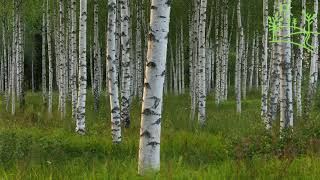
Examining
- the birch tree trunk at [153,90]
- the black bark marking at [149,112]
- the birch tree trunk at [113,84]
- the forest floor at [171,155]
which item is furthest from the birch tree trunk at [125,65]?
the black bark marking at [149,112]

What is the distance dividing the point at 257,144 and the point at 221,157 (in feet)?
2.65

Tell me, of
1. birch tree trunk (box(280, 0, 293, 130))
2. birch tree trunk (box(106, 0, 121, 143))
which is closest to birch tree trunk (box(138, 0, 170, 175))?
birch tree trunk (box(106, 0, 121, 143))

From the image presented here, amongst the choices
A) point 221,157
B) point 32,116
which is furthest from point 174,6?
point 221,157

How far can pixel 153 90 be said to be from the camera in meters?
6.54

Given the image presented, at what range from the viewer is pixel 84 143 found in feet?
34.6

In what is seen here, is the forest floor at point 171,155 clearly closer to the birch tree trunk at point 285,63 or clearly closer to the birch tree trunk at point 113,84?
the birch tree trunk at point 113,84

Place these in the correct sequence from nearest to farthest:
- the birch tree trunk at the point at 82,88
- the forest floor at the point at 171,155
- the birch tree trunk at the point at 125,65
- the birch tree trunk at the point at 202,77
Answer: the forest floor at the point at 171,155
the birch tree trunk at the point at 82,88
the birch tree trunk at the point at 125,65
the birch tree trunk at the point at 202,77

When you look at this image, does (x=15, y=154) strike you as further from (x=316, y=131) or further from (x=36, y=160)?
(x=316, y=131)

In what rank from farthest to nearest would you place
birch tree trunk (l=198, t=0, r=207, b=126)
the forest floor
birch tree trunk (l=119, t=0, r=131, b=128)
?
birch tree trunk (l=198, t=0, r=207, b=126) < birch tree trunk (l=119, t=0, r=131, b=128) < the forest floor

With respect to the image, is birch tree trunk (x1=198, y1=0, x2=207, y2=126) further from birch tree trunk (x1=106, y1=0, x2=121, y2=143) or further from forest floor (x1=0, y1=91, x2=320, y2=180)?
birch tree trunk (x1=106, y1=0, x2=121, y2=143)

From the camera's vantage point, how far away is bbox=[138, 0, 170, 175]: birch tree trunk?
6.53m

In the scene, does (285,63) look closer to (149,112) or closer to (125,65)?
(125,65)

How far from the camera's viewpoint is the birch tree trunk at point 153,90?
6527mm

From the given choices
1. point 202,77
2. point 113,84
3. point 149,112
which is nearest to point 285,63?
point 113,84
